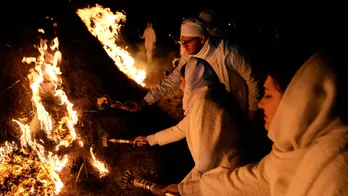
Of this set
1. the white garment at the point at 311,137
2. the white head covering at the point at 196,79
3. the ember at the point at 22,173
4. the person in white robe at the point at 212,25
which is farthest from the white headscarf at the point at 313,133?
the person in white robe at the point at 212,25

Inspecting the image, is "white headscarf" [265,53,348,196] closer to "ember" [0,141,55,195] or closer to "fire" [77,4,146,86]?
A: "ember" [0,141,55,195]

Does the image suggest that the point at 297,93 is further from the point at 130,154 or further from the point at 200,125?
Result: the point at 130,154

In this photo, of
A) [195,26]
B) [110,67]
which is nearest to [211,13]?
[195,26]

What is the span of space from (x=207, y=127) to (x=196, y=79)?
2.11 ft

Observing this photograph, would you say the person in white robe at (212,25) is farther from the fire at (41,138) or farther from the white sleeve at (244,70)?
the fire at (41,138)

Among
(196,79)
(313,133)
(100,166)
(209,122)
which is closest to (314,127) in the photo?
(313,133)

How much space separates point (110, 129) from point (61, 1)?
4382 millimetres

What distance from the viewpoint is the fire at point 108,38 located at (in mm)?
8586

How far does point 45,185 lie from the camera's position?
12.8ft

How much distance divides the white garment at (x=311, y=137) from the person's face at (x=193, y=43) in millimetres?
2633

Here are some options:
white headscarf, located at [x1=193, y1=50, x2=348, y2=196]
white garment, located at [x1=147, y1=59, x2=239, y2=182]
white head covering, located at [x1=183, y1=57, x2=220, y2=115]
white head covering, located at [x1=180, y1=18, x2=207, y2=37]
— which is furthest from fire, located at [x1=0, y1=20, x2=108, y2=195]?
white headscarf, located at [x1=193, y1=50, x2=348, y2=196]

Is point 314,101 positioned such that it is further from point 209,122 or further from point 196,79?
point 196,79

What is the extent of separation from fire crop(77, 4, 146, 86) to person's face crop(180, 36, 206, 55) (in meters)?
4.15

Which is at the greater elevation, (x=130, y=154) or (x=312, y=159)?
(x=312, y=159)
